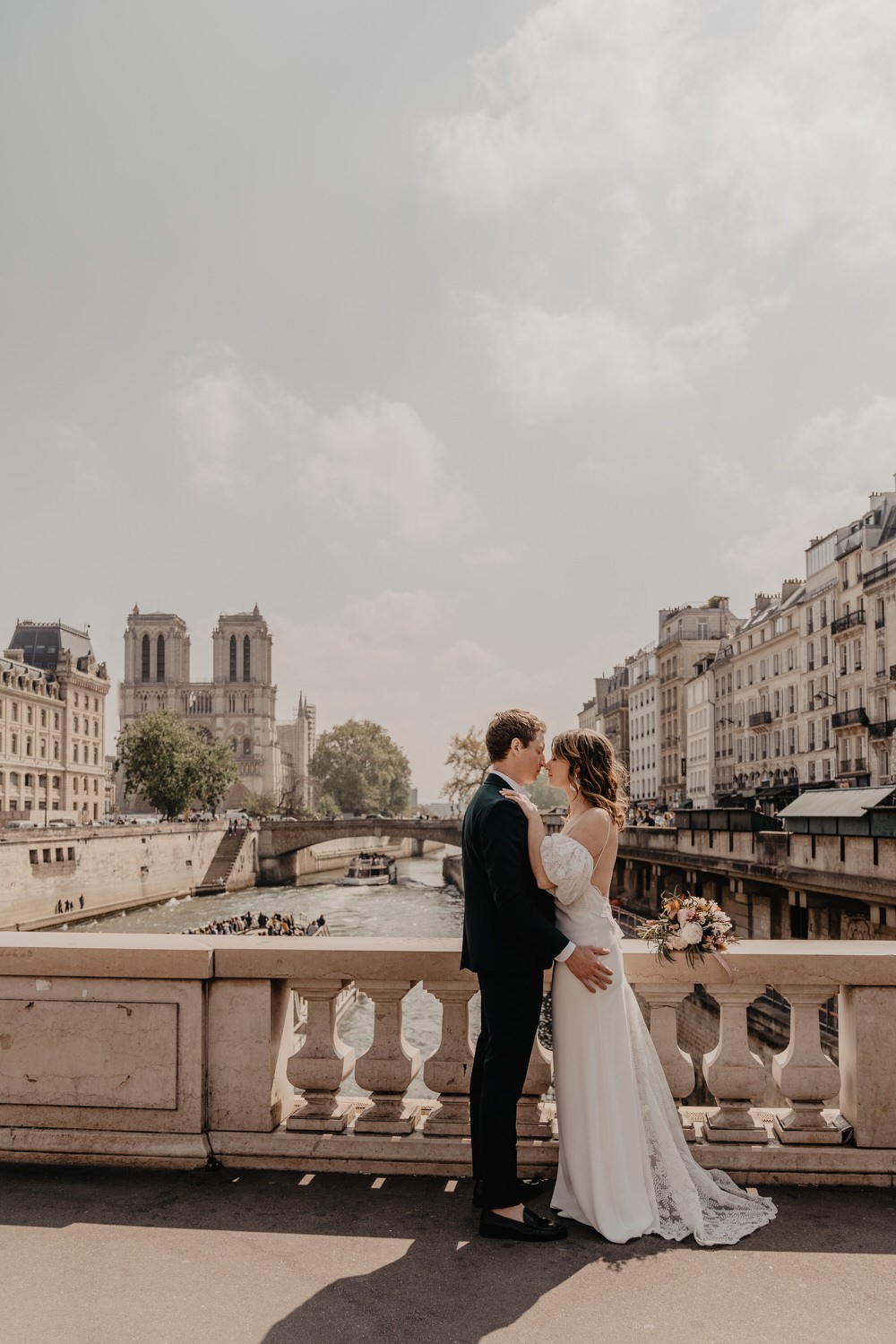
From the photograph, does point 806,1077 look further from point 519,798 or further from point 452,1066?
point 519,798

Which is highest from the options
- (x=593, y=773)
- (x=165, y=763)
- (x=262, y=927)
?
(x=165, y=763)

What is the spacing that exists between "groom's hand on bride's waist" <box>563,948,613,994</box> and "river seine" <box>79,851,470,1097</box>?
23032 mm

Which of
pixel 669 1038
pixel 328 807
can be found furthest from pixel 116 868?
pixel 328 807

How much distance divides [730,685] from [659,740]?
1673 centimetres

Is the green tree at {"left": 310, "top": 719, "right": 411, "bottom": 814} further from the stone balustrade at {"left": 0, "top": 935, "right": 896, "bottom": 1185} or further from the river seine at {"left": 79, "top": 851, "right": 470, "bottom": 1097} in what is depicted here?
the stone balustrade at {"left": 0, "top": 935, "right": 896, "bottom": 1185}

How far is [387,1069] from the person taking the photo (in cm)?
506

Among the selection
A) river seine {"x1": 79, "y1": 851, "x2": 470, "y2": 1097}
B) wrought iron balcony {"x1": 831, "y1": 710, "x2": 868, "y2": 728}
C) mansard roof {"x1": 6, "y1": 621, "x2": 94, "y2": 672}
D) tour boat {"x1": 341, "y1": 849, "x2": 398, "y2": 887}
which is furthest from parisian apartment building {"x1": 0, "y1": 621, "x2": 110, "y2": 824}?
wrought iron balcony {"x1": 831, "y1": 710, "x2": 868, "y2": 728}

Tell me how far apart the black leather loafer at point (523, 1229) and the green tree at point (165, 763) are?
265 ft

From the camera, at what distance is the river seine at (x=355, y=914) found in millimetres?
29328

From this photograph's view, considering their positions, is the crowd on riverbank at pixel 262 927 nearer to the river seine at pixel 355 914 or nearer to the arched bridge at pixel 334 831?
the river seine at pixel 355 914

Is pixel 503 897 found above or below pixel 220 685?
below

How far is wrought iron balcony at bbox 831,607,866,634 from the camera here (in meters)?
46.7

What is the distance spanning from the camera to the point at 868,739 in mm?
45250

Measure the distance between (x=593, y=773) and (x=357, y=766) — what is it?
415 ft
